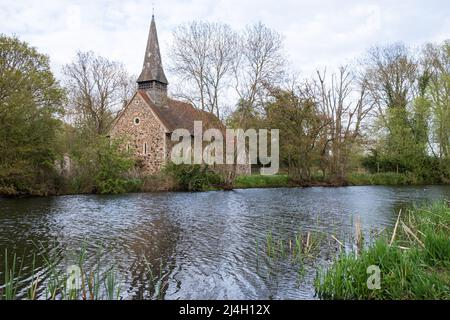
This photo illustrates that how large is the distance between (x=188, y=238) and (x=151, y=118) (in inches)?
948

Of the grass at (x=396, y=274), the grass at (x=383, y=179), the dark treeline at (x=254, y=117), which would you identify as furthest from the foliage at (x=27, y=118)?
the grass at (x=383, y=179)

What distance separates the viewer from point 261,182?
3022 centimetres

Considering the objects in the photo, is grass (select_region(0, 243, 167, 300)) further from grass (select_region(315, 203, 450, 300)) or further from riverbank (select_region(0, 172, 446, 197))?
riverbank (select_region(0, 172, 446, 197))

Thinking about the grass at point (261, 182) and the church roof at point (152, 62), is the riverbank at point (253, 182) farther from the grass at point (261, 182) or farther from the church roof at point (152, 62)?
the church roof at point (152, 62)

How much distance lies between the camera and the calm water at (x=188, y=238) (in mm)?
6129

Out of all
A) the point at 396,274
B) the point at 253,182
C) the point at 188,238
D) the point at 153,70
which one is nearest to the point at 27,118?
the point at 188,238

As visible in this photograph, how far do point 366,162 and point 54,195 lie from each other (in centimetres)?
2852

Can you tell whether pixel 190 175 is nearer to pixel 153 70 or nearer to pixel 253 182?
pixel 253 182

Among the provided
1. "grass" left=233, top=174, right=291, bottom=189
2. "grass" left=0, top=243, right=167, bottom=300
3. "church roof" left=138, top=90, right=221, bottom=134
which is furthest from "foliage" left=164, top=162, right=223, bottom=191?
"grass" left=0, top=243, right=167, bottom=300

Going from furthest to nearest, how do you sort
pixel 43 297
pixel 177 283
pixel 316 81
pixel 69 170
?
pixel 316 81, pixel 69 170, pixel 177 283, pixel 43 297

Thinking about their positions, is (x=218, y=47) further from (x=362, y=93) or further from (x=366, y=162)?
(x=366, y=162)

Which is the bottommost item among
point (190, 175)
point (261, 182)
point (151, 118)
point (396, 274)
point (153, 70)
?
point (396, 274)
